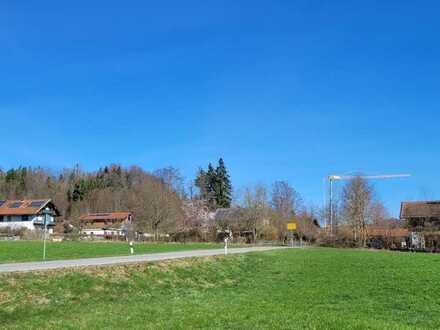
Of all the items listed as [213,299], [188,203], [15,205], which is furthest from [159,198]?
[213,299]

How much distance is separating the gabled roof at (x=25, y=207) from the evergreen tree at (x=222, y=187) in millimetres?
40220

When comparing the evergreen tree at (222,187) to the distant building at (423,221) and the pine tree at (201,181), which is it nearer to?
the pine tree at (201,181)

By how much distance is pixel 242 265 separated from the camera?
32500 millimetres

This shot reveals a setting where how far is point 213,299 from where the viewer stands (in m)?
17.0

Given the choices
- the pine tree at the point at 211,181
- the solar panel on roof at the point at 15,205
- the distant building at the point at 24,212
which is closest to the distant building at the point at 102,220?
the distant building at the point at 24,212

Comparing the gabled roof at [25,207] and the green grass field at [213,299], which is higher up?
the gabled roof at [25,207]

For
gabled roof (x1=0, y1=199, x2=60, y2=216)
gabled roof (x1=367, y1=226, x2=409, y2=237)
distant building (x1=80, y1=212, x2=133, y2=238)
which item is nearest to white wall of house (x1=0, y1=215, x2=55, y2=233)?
gabled roof (x1=0, y1=199, x2=60, y2=216)

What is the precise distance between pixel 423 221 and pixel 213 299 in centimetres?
7632

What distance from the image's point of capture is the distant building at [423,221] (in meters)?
65.1

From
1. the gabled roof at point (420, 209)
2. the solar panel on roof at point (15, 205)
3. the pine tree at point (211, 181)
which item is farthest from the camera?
the pine tree at point (211, 181)

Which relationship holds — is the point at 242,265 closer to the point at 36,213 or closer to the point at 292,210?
the point at 292,210

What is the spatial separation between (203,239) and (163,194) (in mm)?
17087

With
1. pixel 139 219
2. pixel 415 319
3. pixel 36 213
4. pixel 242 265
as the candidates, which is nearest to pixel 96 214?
pixel 36 213

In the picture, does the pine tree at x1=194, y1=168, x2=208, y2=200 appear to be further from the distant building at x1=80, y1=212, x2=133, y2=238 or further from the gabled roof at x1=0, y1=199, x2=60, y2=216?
the gabled roof at x1=0, y1=199, x2=60, y2=216
